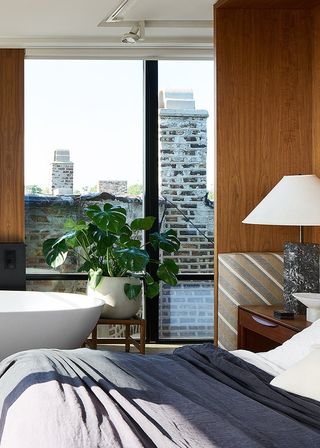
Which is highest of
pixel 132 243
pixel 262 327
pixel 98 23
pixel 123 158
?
pixel 98 23

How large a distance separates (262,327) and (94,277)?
1780 mm

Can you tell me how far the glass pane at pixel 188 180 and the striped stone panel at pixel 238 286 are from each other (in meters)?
1.46

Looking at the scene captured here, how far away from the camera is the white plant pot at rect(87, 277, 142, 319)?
5555mm

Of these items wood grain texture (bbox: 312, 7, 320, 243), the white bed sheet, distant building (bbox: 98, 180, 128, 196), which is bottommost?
the white bed sheet

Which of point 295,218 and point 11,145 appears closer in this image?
point 295,218

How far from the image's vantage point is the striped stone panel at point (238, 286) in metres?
4.77

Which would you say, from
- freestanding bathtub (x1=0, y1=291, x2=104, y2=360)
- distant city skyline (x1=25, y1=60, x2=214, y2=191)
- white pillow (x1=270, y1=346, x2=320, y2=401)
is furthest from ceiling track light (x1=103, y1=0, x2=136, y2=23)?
white pillow (x1=270, y1=346, x2=320, y2=401)

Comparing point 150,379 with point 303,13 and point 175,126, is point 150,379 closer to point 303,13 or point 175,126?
point 303,13

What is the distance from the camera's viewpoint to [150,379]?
2596 millimetres

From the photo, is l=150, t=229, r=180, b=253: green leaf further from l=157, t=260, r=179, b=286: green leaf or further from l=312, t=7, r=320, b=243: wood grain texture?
l=312, t=7, r=320, b=243: wood grain texture

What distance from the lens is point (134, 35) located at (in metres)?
5.23

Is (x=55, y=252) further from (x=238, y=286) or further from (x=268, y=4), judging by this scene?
(x=268, y=4)

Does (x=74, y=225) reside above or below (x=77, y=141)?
below

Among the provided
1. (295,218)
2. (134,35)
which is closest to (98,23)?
(134,35)
